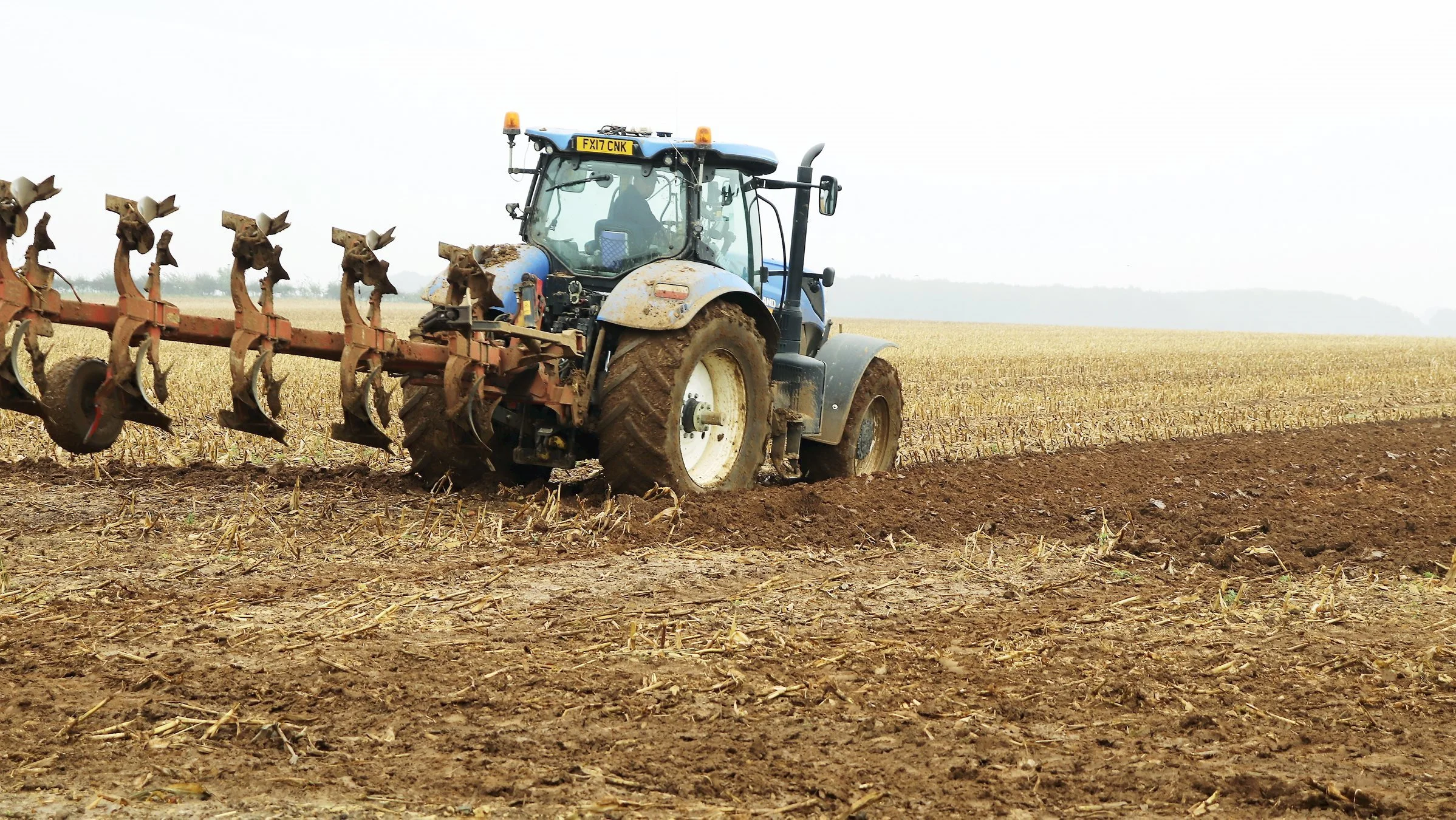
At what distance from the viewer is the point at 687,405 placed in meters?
7.37

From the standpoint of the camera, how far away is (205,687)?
3.89 meters

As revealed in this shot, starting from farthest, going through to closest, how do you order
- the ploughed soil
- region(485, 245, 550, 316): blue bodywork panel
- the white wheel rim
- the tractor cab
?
the tractor cab
the white wheel rim
region(485, 245, 550, 316): blue bodywork panel
the ploughed soil

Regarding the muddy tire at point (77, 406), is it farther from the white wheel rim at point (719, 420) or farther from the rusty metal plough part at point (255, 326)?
the white wheel rim at point (719, 420)

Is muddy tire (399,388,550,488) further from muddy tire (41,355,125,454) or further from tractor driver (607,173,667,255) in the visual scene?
muddy tire (41,355,125,454)

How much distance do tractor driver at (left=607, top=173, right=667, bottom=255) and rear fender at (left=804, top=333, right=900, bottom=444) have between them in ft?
4.70

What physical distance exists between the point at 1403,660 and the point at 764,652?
7.03ft

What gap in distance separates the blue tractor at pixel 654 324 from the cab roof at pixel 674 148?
0.04ft

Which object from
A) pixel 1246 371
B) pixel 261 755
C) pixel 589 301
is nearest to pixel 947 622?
pixel 261 755

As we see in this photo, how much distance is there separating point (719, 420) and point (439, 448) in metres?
1.56

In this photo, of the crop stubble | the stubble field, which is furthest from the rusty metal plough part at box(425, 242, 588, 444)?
the crop stubble

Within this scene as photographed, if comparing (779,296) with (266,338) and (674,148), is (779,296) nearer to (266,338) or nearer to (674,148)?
(674,148)

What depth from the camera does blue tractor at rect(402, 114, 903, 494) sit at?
6855 mm

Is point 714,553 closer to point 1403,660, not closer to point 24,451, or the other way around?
point 1403,660

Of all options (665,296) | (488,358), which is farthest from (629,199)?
(488,358)
